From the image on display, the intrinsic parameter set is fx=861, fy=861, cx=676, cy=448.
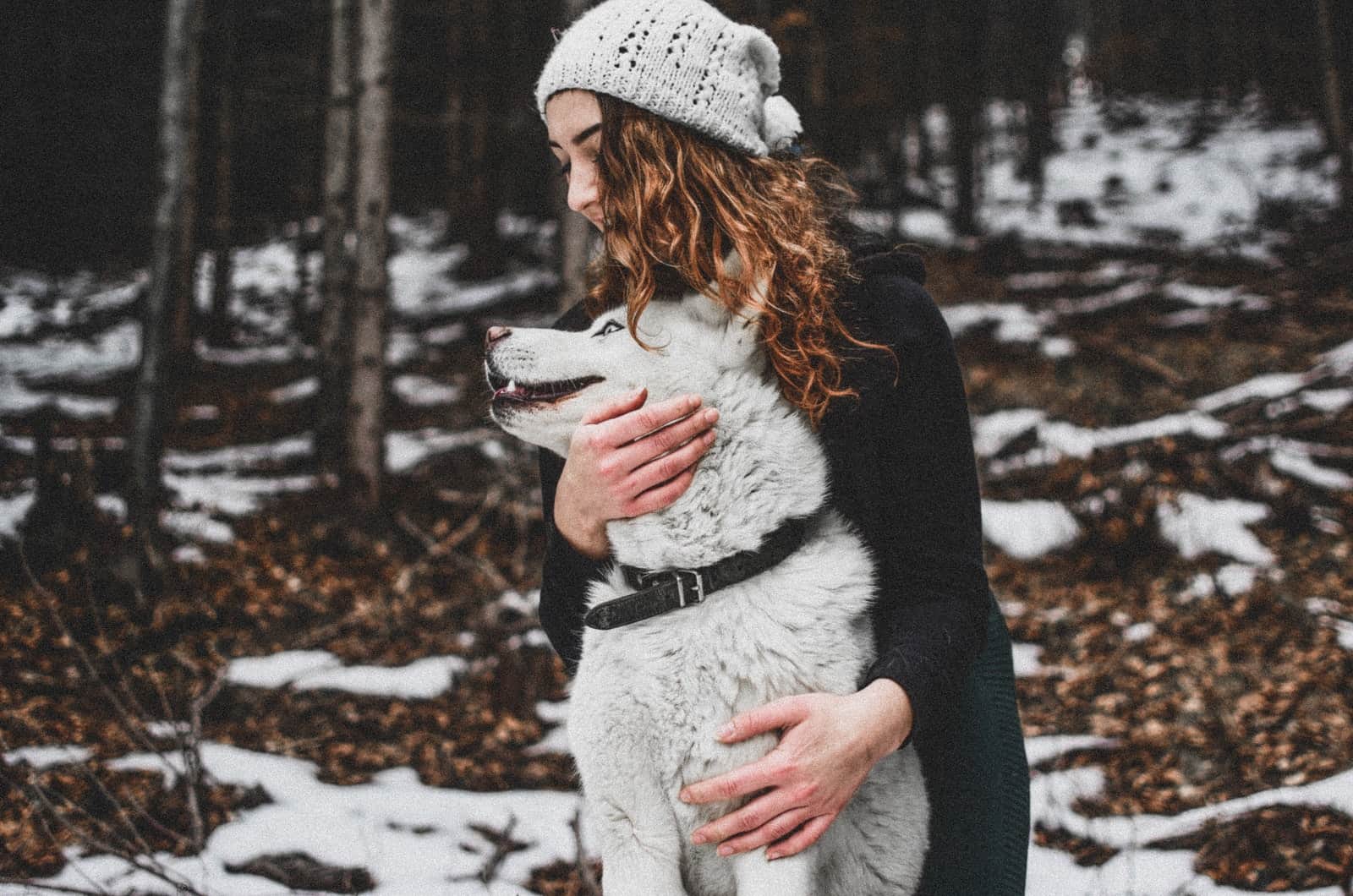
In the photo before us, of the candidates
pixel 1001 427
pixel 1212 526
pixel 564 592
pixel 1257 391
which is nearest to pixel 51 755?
pixel 564 592

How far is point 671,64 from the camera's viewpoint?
5.46 feet

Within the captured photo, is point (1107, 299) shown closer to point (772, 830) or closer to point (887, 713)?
point (887, 713)

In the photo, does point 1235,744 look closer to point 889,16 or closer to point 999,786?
point 999,786

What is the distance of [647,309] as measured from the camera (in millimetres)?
1721

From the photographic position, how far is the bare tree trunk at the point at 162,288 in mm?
5234

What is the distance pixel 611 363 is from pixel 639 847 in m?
0.89

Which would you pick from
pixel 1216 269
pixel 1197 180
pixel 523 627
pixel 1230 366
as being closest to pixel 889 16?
pixel 1197 180

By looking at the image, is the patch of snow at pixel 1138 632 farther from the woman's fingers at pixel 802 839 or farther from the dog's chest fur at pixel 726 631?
the woman's fingers at pixel 802 839

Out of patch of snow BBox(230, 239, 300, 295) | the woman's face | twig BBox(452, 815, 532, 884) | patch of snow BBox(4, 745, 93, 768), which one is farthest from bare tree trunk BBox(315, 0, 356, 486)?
patch of snow BBox(230, 239, 300, 295)

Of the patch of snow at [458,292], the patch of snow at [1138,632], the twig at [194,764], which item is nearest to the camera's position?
the twig at [194,764]

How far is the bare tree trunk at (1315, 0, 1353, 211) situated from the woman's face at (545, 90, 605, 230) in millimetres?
14370

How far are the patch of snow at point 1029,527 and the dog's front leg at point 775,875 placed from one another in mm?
5838

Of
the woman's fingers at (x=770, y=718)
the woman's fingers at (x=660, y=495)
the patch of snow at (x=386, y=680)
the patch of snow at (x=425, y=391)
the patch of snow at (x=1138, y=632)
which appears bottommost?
the patch of snow at (x=386, y=680)

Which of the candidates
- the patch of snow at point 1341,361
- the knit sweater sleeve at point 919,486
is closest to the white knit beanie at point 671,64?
the knit sweater sleeve at point 919,486
